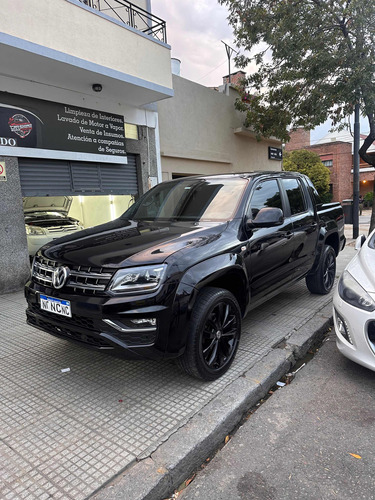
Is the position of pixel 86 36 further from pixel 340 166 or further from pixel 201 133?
pixel 340 166

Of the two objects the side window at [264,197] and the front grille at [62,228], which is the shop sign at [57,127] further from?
the side window at [264,197]

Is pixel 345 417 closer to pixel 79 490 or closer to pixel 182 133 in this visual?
pixel 79 490

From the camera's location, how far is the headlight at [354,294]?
283 centimetres

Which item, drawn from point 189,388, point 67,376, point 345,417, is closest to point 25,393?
point 67,376

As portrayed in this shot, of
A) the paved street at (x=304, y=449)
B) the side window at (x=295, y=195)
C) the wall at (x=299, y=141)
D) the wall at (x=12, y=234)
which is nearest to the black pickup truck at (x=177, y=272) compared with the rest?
the side window at (x=295, y=195)

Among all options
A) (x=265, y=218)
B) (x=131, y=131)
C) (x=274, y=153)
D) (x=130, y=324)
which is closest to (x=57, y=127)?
(x=131, y=131)

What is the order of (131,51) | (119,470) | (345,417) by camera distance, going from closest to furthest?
(119,470), (345,417), (131,51)

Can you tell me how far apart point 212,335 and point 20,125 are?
544cm

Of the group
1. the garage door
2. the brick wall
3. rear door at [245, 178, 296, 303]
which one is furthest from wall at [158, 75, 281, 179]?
the brick wall

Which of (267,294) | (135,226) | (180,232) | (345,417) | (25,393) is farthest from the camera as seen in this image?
(267,294)

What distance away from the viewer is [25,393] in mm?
2838

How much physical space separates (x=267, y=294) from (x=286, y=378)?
0.92 metres

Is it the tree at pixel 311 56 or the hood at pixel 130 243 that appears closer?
the hood at pixel 130 243

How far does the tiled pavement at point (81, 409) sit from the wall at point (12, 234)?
2475 mm
